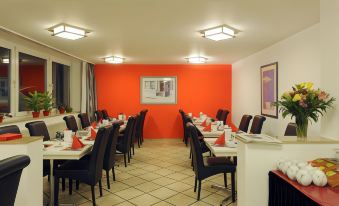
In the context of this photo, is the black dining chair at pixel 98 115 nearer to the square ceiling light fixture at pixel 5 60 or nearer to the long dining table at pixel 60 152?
the square ceiling light fixture at pixel 5 60

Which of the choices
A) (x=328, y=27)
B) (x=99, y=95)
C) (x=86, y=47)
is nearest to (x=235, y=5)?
(x=328, y=27)

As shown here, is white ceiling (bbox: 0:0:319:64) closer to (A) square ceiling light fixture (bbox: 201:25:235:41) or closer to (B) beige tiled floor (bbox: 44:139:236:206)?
(A) square ceiling light fixture (bbox: 201:25:235:41)

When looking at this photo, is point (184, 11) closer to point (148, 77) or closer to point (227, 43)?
point (227, 43)

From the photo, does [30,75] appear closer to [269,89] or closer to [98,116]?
[98,116]

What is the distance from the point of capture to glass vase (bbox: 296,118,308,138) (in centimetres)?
227

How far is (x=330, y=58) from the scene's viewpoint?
2359 millimetres

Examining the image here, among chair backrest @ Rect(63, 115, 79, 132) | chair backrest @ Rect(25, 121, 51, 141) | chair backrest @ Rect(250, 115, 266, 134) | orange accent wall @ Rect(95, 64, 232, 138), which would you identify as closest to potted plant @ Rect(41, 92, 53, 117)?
chair backrest @ Rect(63, 115, 79, 132)

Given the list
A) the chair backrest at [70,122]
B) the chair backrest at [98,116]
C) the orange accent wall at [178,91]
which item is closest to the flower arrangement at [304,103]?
the chair backrest at [70,122]

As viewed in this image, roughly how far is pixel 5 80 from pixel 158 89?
13.8 ft

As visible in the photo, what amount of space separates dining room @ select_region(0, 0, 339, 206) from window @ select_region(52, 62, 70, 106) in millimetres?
26

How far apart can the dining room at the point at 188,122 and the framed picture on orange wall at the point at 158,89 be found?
0.53m

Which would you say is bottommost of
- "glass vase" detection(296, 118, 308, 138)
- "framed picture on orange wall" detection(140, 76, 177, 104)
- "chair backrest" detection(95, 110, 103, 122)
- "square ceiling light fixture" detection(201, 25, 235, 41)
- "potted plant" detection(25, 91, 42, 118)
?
"chair backrest" detection(95, 110, 103, 122)

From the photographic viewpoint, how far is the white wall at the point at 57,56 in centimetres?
441

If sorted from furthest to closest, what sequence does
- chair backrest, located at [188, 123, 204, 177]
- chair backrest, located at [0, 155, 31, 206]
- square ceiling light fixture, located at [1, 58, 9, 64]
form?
square ceiling light fixture, located at [1, 58, 9, 64] → chair backrest, located at [188, 123, 204, 177] → chair backrest, located at [0, 155, 31, 206]
